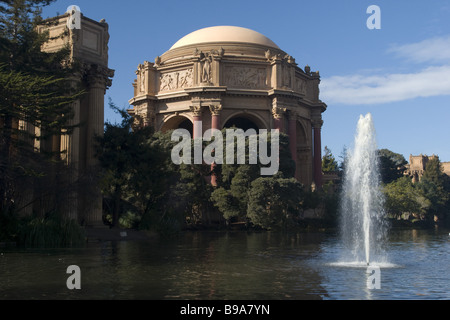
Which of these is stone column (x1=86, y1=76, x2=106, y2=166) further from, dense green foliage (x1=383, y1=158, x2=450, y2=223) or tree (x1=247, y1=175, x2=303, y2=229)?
dense green foliage (x1=383, y1=158, x2=450, y2=223)

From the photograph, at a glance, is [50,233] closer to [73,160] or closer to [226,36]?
[73,160]

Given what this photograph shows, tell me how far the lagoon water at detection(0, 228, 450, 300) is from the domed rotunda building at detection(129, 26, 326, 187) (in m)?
38.8

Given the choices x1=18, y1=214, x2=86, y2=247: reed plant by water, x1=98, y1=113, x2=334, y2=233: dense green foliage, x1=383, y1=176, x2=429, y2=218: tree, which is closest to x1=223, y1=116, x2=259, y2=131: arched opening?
x1=383, y1=176, x2=429, y2=218: tree

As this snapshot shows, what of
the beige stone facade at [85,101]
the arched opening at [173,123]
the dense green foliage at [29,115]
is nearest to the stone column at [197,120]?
the arched opening at [173,123]

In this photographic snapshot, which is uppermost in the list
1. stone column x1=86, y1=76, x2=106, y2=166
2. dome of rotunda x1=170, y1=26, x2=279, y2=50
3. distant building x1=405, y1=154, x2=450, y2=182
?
dome of rotunda x1=170, y1=26, x2=279, y2=50

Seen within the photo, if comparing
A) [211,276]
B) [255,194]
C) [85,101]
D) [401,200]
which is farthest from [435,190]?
[211,276]

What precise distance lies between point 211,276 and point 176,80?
1898 inches

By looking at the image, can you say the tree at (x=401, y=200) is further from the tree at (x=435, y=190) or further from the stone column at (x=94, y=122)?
the stone column at (x=94, y=122)

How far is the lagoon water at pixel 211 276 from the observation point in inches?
411

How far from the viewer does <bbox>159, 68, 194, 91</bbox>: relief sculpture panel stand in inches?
2301

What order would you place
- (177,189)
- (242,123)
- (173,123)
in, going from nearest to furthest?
(177,189) < (173,123) < (242,123)

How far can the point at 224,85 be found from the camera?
57.1 metres

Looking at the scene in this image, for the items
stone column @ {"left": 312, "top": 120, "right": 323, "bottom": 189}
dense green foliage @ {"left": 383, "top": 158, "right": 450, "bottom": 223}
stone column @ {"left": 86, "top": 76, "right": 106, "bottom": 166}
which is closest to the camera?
stone column @ {"left": 86, "top": 76, "right": 106, "bottom": 166}

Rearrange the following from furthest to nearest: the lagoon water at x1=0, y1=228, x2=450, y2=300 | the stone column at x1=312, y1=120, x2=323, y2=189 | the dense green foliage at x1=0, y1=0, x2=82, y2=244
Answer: the stone column at x1=312, y1=120, x2=323, y2=189
the dense green foliage at x1=0, y1=0, x2=82, y2=244
the lagoon water at x1=0, y1=228, x2=450, y2=300
